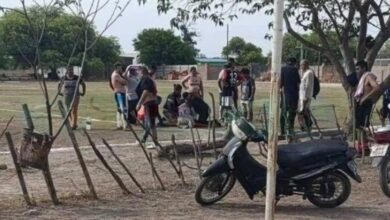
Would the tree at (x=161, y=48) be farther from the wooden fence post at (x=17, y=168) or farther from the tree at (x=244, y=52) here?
the wooden fence post at (x=17, y=168)

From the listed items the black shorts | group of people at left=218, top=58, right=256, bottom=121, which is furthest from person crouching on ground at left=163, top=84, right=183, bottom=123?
the black shorts

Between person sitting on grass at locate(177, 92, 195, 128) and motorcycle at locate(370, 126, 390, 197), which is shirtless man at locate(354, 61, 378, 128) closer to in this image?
motorcycle at locate(370, 126, 390, 197)

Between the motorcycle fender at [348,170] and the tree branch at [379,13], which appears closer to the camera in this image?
the motorcycle fender at [348,170]

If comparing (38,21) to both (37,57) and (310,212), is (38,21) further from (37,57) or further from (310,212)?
(310,212)

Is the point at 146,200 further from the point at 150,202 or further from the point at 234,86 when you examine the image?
the point at 234,86

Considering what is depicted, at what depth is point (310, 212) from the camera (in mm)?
8234

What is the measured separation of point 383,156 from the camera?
29.6ft

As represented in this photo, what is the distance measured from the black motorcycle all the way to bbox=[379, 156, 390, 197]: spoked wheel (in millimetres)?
603

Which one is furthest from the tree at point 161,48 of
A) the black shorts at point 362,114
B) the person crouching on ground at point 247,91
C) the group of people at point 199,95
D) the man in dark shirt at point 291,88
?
the black shorts at point 362,114

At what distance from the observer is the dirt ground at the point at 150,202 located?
7887mm

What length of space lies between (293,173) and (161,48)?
88537mm

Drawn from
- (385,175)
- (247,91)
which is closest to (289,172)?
(385,175)

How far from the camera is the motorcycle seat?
8.24m

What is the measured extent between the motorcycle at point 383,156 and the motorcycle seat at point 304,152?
0.79 meters
